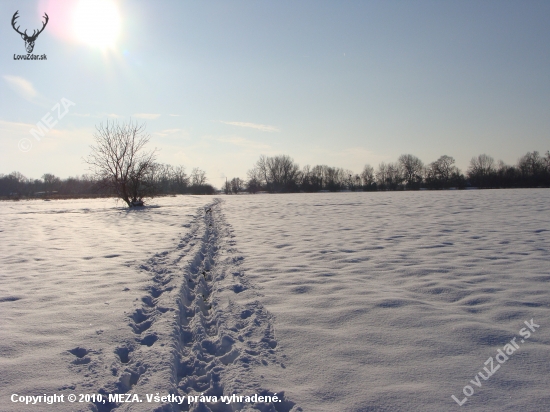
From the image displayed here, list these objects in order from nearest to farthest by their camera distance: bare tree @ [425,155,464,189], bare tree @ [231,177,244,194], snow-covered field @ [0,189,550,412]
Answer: snow-covered field @ [0,189,550,412] < bare tree @ [425,155,464,189] < bare tree @ [231,177,244,194]

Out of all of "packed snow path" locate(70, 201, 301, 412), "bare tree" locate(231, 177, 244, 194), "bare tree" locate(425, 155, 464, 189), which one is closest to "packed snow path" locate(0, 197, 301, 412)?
"packed snow path" locate(70, 201, 301, 412)

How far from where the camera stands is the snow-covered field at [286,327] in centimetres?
264

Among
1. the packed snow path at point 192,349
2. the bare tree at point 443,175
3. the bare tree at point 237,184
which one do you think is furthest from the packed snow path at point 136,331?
the bare tree at point 237,184

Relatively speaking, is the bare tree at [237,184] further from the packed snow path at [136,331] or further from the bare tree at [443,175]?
the packed snow path at [136,331]

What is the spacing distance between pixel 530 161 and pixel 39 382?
300 ft

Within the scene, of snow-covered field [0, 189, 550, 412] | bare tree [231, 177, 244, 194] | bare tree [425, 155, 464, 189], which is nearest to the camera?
snow-covered field [0, 189, 550, 412]

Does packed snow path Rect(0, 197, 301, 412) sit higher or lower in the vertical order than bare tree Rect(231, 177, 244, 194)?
lower

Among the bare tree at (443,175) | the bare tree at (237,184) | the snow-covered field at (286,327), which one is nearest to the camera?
the snow-covered field at (286,327)

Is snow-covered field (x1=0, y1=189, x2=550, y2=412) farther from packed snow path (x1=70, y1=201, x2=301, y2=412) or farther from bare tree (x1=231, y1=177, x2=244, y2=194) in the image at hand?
bare tree (x1=231, y1=177, x2=244, y2=194)

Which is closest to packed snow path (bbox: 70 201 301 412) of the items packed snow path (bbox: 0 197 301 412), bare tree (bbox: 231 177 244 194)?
packed snow path (bbox: 0 197 301 412)

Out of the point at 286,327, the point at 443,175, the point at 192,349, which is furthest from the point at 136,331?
the point at 443,175

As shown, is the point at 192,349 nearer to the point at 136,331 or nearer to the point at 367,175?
the point at 136,331

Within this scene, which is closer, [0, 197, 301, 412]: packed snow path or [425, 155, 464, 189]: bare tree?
[0, 197, 301, 412]: packed snow path

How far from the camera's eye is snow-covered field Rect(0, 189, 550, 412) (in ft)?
8.66
